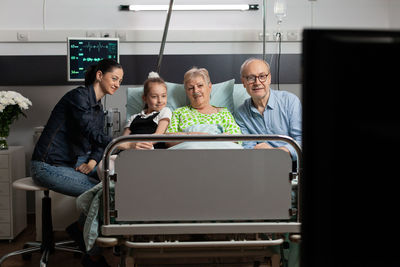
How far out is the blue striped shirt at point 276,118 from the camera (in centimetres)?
317

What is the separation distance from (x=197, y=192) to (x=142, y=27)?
104 inches

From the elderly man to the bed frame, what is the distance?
115 cm

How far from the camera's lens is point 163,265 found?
225 centimetres

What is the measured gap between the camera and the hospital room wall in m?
4.20

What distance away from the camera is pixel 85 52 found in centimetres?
375

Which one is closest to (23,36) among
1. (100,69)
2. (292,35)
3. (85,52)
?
(85,52)

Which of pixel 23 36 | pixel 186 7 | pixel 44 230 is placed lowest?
pixel 44 230

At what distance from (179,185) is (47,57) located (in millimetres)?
2752

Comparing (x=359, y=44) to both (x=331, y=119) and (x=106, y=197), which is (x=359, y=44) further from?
(x=106, y=197)

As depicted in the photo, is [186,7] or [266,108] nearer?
[266,108]

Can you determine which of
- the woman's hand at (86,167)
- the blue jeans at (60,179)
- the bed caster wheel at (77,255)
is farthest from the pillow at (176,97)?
the bed caster wheel at (77,255)

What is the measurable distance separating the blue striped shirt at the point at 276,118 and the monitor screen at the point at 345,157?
258 centimetres

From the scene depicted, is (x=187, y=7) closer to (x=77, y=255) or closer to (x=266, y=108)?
(x=266, y=108)

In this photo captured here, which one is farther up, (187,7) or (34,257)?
(187,7)
